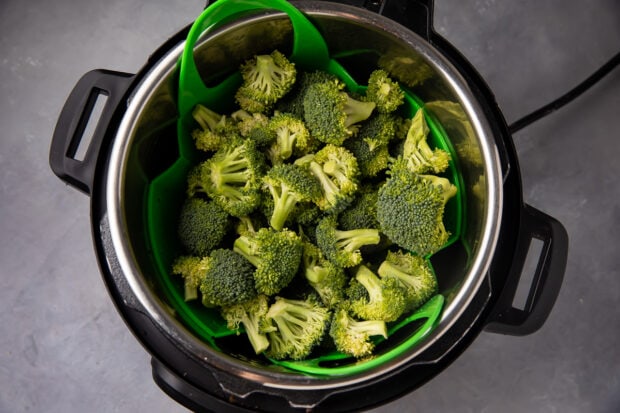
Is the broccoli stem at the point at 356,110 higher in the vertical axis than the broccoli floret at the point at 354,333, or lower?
higher

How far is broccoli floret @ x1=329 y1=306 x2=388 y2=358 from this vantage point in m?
1.03

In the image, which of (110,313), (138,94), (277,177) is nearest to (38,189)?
(110,313)

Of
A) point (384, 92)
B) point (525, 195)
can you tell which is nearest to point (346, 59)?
point (384, 92)

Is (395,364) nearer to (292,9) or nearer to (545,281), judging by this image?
(545,281)

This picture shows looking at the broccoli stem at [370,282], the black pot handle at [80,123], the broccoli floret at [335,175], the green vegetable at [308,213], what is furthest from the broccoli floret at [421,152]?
the black pot handle at [80,123]

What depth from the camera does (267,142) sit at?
1.11m

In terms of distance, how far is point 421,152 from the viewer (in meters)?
1.10

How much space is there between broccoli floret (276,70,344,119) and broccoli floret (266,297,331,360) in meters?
0.38

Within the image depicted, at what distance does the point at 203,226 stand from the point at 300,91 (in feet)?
1.10

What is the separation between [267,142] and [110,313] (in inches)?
27.5

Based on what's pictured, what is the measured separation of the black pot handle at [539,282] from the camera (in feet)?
3.47

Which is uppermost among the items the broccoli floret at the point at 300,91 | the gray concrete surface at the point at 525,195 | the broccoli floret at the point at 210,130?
the broccoli floret at the point at 300,91

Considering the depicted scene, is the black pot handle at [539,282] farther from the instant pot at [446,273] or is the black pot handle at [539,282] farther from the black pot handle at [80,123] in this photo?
the black pot handle at [80,123]

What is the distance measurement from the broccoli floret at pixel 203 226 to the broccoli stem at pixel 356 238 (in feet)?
0.75
